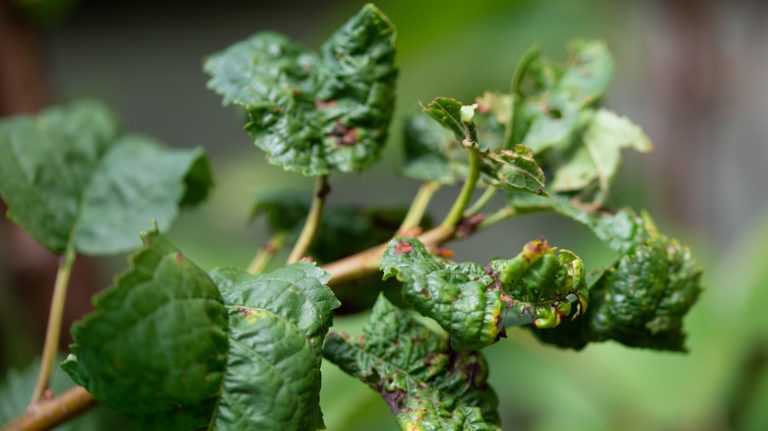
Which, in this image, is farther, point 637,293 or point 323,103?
point 323,103

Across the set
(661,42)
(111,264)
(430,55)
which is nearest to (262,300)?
(430,55)

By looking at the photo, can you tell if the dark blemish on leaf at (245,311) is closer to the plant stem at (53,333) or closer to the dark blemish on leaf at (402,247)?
the dark blemish on leaf at (402,247)

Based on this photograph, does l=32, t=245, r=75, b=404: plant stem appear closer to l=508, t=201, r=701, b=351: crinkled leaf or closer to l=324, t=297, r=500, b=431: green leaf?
l=324, t=297, r=500, b=431: green leaf

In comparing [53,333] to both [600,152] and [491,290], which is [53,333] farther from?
[600,152]

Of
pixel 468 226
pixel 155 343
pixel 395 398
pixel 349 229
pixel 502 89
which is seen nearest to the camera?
pixel 155 343

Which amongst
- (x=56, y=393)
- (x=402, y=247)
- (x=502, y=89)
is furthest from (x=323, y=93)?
(x=502, y=89)

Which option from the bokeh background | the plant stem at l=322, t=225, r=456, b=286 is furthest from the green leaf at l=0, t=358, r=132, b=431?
the plant stem at l=322, t=225, r=456, b=286
